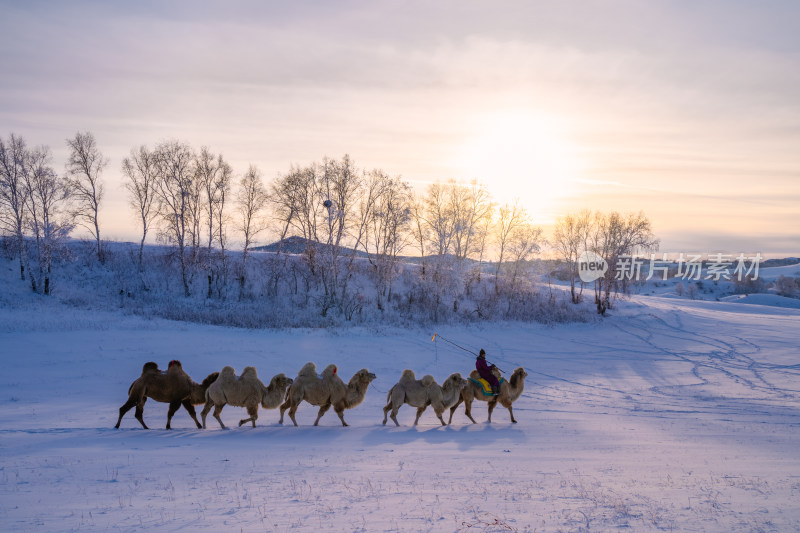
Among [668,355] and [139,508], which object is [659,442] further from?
[668,355]

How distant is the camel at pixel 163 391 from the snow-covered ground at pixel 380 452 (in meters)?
0.64

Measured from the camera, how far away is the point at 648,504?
7316 mm

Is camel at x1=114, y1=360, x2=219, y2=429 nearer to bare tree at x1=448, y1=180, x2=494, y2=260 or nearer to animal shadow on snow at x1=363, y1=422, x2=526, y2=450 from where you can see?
animal shadow on snow at x1=363, y1=422, x2=526, y2=450

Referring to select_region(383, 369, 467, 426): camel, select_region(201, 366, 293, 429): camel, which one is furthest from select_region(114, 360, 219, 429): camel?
select_region(383, 369, 467, 426): camel

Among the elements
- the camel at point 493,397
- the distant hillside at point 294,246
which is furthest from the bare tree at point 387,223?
the camel at point 493,397

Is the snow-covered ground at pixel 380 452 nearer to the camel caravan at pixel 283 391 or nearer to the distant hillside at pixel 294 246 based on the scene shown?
the camel caravan at pixel 283 391

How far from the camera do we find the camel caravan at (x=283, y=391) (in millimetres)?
12070

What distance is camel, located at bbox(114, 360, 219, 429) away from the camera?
11.9 meters

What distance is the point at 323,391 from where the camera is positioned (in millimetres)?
12820

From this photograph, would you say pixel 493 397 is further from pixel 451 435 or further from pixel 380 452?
pixel 380 452

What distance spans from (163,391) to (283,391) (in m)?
2.81

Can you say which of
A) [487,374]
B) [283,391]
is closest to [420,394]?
[487,374]

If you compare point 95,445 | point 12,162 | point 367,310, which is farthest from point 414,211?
point 95,445

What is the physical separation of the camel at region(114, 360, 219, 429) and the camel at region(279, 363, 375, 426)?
2.25 meters
